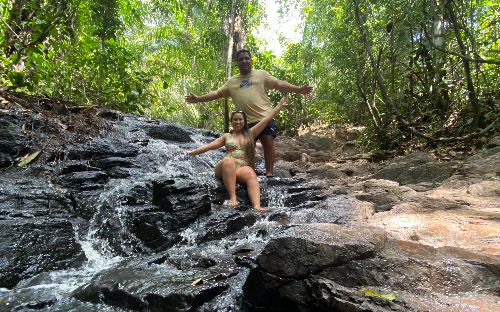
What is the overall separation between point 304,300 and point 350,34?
30.3 ft

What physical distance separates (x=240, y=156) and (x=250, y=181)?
36 cm

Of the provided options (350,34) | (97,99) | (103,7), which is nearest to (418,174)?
(350,34)

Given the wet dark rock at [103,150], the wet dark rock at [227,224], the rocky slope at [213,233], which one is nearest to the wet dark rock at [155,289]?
the rocky slope at [213,233]

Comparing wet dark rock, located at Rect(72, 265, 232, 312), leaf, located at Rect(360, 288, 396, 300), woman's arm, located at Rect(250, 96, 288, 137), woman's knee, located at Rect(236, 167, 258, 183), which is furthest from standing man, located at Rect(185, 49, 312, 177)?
leaf, located at Rect(360, 288, 396, 300)

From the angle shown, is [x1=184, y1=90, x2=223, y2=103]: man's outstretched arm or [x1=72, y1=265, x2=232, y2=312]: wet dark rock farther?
[x1=184, y1=90, x2=223, y2=103]: man's outstretched arm

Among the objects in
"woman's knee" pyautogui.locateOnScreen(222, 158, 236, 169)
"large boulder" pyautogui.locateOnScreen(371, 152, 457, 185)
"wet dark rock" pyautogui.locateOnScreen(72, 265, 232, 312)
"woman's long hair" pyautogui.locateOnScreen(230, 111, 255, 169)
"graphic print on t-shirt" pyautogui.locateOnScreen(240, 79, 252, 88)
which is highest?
"graphic print on t-shirt" pyautogui.locateOnScreen(240, 79, 252, 88)

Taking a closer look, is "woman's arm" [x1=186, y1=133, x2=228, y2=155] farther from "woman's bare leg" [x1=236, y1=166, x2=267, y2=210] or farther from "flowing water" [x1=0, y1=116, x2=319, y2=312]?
"woman's bare leg" [x1=236, y1=166, x2=267, y2=210]

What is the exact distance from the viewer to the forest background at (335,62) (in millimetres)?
5031

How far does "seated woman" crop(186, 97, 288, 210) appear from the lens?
3.45 meters

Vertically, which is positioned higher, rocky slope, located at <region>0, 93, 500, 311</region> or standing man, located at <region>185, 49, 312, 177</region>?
standing man, located at <region>185, 49, 312, 177</region>

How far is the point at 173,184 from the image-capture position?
11.0 ft

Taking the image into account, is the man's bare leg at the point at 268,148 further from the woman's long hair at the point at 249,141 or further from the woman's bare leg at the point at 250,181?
the woman's bare leg at the point at 250,181

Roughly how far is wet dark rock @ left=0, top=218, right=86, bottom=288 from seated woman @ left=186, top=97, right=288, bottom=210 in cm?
160

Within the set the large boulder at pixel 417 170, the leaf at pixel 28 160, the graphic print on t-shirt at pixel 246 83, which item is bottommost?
the large boulder at pixel 417 170
